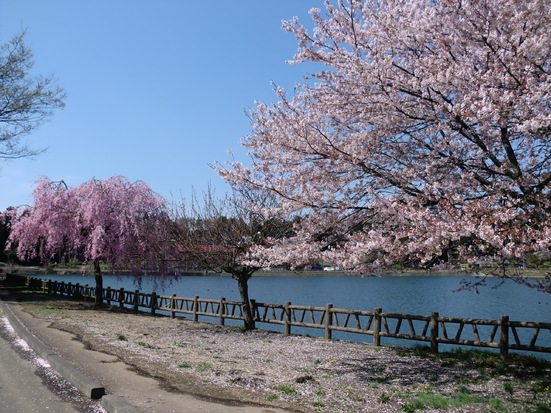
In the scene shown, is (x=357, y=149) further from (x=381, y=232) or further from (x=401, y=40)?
(x=401, y=40)

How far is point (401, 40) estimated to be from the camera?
9.15 m

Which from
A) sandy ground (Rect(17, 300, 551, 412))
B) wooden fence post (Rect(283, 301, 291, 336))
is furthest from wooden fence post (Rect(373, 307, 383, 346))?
wooden fence post (Rect(283, 301, 291, 336))

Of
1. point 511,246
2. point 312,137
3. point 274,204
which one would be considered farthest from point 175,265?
point 511,246

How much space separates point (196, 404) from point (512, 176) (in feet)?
21.2

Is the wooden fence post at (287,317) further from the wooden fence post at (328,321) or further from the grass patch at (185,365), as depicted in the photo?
the grass patch at (185,365)

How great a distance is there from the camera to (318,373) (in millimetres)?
10625

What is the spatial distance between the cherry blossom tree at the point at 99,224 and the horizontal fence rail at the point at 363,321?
102 inches

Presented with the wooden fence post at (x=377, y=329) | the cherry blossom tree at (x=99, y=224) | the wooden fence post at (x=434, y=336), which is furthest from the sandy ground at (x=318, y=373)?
the cherry blossom tree at (x=99, y=224)

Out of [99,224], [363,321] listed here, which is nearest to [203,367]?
[99,224]

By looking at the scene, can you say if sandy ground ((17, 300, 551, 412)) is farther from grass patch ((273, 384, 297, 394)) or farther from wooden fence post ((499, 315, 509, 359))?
wooden fence post ((499, 315, 509, 359))

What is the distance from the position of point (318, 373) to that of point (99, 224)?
635 inches

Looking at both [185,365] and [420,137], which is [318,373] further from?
[420,137]

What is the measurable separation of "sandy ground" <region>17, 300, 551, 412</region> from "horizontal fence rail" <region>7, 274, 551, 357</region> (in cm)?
74

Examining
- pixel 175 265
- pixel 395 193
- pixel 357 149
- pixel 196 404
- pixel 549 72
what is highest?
pixel 549 72
